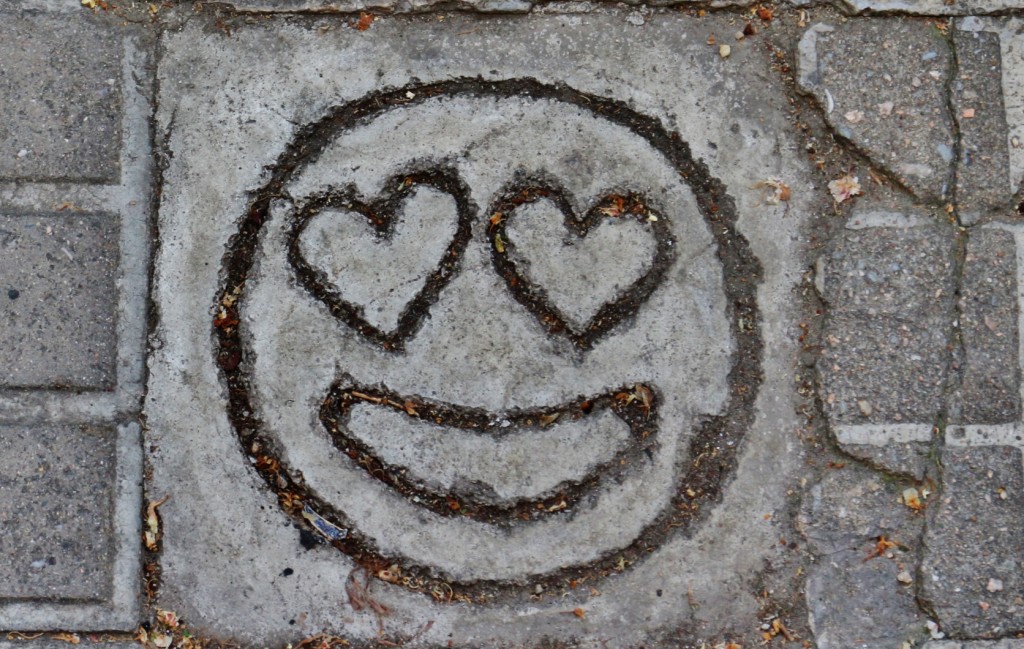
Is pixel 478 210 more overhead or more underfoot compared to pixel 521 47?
more underfoot

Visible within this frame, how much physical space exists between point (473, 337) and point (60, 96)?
110 centimetres

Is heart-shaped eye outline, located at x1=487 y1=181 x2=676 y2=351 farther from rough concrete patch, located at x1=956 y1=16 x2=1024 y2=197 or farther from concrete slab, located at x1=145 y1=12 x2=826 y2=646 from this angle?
rough concrete patch, located at x1=956 y1=16 x2=1024 y2=197

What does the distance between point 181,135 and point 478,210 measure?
2.28 ft

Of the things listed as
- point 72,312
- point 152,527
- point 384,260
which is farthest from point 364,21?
point 152,527

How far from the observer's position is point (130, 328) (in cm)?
201

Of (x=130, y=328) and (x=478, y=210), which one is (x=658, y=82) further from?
(x=130, y=328)

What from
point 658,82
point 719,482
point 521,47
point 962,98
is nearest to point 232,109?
point 521,47

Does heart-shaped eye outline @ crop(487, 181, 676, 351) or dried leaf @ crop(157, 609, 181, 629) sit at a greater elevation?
heart-shaped eye outline @ crop(487, 181, 676, 351)

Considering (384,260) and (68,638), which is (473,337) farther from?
(68,638)

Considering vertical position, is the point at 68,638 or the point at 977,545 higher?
the point at 977,545

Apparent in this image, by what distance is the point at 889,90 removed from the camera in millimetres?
2018

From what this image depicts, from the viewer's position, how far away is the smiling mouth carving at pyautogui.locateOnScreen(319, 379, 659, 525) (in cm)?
199

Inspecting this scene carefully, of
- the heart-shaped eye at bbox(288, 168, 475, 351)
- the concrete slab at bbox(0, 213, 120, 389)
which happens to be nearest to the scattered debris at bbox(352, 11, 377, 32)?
the heart-shaped eye at bbox(288, 168, 475, 351)

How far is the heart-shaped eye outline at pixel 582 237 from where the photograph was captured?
2006 mm
